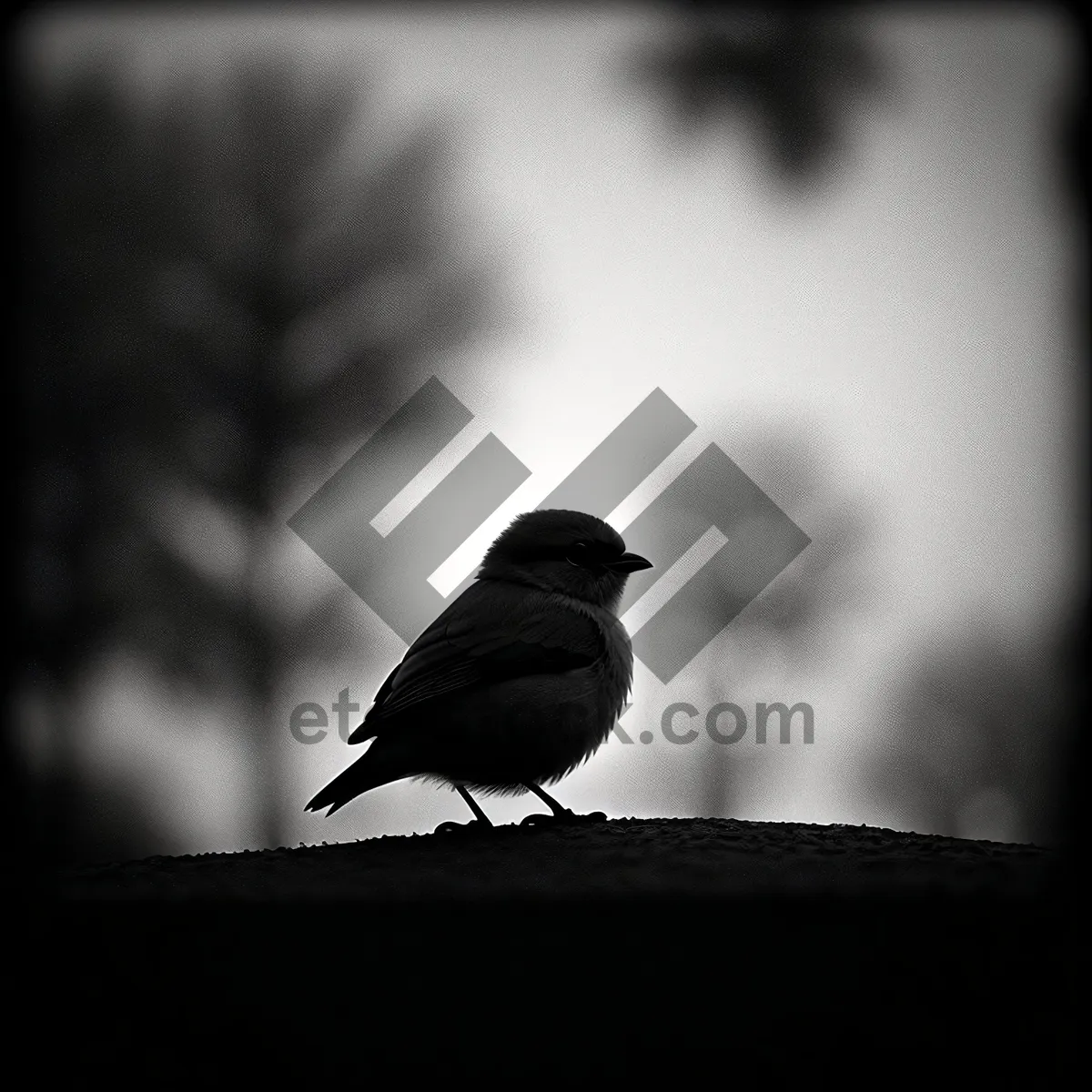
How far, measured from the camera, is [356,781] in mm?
1804

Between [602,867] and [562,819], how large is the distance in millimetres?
757

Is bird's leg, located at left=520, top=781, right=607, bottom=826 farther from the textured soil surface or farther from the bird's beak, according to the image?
the bird's beak

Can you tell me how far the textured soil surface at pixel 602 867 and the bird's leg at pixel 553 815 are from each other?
0.22 m

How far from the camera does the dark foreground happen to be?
0.81 metres

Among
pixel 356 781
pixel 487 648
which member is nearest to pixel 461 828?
pixel 356 781

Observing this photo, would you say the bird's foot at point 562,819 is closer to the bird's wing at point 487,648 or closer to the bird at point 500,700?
the bird at point 500,700

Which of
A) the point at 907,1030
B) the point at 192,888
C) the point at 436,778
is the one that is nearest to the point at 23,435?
the point at 192,888

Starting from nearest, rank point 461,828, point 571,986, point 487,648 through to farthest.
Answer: point 571,986, point 461,828, point 487,648

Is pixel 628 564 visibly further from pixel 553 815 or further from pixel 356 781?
pixel 356 781

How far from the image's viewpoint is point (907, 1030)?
0.81 metres

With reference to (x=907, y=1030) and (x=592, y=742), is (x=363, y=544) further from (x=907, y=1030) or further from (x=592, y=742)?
(x=907, y=1030)

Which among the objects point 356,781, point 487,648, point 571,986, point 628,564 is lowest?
point 571,986

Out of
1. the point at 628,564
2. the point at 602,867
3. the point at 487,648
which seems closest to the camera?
the point at 602,867

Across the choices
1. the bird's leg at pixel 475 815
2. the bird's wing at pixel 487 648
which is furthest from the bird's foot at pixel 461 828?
the bird's wing at pixel 487 648
